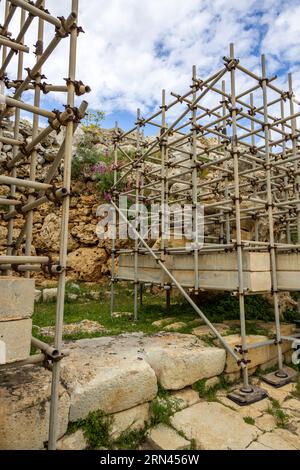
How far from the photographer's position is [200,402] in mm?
4008

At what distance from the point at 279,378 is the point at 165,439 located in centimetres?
257

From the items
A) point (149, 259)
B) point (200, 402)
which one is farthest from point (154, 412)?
point (149, 259)

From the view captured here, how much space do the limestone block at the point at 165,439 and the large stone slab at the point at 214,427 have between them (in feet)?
0.34

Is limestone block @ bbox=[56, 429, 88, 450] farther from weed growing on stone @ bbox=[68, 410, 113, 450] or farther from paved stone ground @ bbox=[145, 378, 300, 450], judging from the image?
paved stone ground @ bbox=[145, 378, 300, 450]

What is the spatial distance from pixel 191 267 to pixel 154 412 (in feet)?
9.60

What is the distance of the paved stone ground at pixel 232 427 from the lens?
3.18 m

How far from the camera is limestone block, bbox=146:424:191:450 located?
3111mm

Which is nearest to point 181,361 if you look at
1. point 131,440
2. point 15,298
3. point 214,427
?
point 214,427

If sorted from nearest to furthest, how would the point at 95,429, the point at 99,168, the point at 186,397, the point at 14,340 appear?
the point at 14,340 < the point at 95,429 < the point at 186,397 < the point at 99,168

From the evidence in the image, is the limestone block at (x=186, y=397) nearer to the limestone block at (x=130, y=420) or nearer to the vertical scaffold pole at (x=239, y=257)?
the limestone block at (x=130, y=420)

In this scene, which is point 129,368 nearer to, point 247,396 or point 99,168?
point 247,396

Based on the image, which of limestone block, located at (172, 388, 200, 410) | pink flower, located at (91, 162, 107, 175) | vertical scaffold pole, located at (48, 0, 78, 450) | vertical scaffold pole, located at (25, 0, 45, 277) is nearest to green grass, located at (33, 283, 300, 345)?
limestone block, located at (172, 388, 200, 410)

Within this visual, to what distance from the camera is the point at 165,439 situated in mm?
3227
